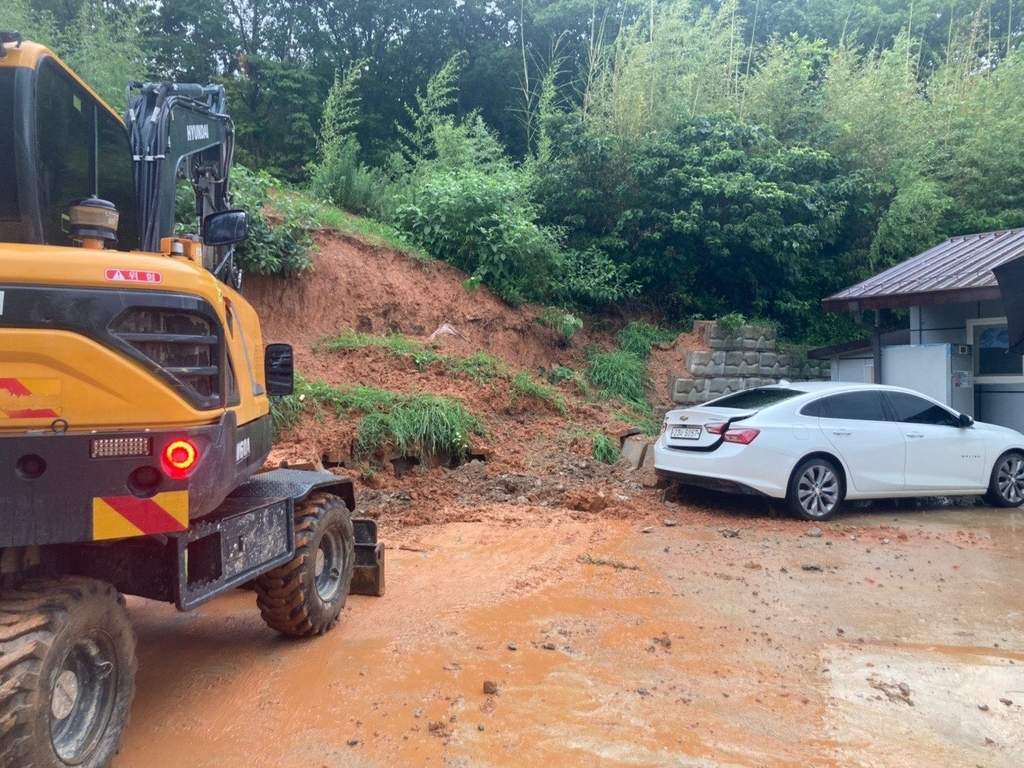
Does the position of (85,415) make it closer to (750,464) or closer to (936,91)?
(750,464)

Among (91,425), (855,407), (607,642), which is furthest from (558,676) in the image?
(855,407)

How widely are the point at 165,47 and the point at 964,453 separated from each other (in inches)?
761

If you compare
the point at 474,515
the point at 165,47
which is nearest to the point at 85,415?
the point at 474,515

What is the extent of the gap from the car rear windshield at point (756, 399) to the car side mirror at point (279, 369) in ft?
17.9

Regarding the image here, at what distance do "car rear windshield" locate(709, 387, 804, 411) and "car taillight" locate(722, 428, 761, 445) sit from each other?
1.32 ft

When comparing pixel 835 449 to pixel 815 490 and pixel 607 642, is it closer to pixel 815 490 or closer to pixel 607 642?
pixel 815 490

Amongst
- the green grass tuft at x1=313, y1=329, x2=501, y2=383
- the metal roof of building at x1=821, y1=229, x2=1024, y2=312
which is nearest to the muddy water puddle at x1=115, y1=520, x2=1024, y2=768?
the green grass tuft at x1=313, y1=329, x2=501, y2=383

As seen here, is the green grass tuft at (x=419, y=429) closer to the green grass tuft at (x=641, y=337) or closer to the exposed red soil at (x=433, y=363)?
the exposed red soil at (x=433, y=363)

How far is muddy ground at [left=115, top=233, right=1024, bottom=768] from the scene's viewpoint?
391 centimetres

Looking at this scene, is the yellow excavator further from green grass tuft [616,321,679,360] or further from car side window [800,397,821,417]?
green grass tuft [616,321,679,360]

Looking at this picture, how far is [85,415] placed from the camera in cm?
333

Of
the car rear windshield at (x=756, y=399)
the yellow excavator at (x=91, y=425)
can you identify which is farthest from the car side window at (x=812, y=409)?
the yellow excavator at (x=91, y=425)

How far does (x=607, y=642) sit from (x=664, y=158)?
1208cm

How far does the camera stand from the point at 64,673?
3.30 m
